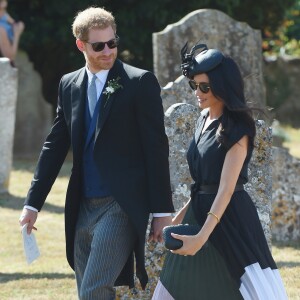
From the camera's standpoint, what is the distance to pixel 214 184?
16.9 ft

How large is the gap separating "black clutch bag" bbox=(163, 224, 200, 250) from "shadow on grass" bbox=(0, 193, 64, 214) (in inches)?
266

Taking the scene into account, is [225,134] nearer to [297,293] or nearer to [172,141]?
[172,141]

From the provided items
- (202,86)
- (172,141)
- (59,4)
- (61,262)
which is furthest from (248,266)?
(59,4)

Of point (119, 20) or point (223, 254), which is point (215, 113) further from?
point (119, 20)

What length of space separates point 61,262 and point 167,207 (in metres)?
3.85

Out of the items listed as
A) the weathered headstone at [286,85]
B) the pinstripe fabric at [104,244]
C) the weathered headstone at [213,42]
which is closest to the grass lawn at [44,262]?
the weathered headstone at [213,42]

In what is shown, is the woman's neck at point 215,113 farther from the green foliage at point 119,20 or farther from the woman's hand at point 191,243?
the green foliage at point 119,20

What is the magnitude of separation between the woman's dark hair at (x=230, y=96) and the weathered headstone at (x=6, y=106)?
24.5ft

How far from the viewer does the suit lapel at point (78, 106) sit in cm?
544

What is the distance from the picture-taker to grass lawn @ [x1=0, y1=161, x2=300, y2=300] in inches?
309

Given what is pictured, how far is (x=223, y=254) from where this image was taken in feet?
16.8

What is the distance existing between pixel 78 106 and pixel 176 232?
88 centimetres

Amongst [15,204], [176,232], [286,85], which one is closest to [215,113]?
[176,232]

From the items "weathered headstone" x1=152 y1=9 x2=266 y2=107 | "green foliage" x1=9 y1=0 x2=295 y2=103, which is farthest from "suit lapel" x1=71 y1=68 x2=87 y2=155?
"green foliage" x1=9 y1=0 x2=295 y2=103
